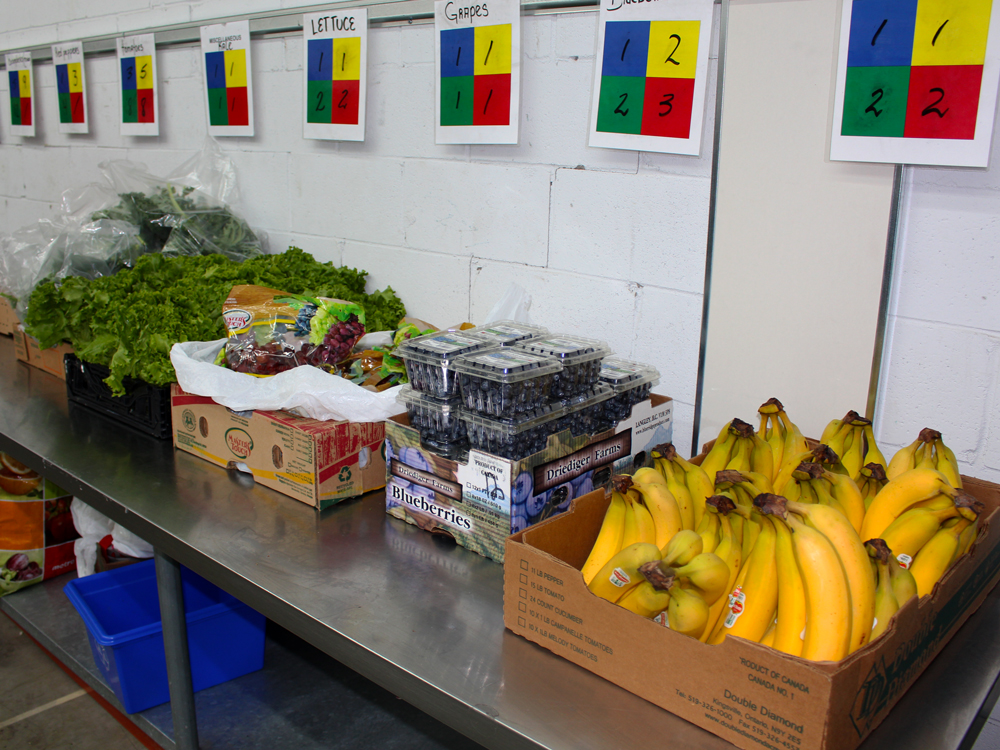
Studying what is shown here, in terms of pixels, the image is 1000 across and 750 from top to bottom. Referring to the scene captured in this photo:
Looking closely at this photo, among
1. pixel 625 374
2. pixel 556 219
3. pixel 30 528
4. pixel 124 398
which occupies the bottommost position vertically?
pixel 30 528

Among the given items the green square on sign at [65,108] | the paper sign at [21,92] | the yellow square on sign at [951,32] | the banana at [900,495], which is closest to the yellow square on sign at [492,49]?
the yellow square on sign at [951,32]

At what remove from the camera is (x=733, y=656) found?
860 millimetres

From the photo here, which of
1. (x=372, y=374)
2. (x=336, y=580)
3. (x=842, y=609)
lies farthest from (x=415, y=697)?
(x=372, y=374)

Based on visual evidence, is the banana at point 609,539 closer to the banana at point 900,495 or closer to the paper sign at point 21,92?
the banana at point 900,495

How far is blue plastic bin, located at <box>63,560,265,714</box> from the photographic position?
200 cm

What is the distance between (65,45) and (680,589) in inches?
134

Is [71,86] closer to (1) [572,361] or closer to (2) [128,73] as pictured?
(2) [128,73]

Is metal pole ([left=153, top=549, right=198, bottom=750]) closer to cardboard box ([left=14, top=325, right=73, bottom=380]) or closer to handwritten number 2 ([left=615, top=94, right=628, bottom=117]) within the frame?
cardboard box ([left=14, top=325, right=73, bottom=380])

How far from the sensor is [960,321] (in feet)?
4.39

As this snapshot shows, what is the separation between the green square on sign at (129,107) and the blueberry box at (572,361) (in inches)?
87.8

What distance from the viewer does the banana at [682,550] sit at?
0.96 m

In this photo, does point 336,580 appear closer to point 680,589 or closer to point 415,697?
point 415,697

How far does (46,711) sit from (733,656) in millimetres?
2216

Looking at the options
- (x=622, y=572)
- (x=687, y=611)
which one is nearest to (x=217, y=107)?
(x=622, y=572)
